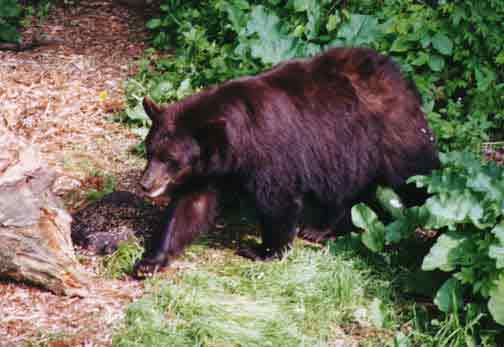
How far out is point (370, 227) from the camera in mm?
5238

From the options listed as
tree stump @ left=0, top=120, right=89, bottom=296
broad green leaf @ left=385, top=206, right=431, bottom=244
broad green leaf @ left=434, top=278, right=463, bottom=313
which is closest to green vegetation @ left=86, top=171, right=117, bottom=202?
tree stump @ left=0, top=120, right=89, bottom=296

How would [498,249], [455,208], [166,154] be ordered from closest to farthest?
[498,249] < [455,208] < [166,154]

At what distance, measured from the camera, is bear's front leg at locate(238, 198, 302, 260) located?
17.2 feet

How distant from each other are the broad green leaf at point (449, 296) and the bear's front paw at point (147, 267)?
6.19ft

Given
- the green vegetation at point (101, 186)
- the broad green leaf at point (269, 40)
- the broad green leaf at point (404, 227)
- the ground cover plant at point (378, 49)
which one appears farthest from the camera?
the broad green leaf at point (269, 40)

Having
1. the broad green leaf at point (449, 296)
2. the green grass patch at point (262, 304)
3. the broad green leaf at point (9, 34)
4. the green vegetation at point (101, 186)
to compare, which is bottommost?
the green grass patch at point (262, 304)

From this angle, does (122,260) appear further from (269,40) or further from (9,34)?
(9,34)

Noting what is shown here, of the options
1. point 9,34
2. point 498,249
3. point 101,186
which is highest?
point 9,34

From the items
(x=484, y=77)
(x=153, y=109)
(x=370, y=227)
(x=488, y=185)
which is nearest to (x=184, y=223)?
(x=153, y=109)

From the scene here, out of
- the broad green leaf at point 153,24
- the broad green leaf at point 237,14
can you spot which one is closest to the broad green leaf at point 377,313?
the broad green leaf at point 237,14

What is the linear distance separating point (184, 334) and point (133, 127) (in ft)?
10.4

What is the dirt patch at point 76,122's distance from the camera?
14.5ft

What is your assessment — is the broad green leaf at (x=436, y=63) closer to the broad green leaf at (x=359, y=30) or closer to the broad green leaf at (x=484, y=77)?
the broad green leaf at (x=484, y=77)

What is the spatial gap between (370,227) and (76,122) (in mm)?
3398
